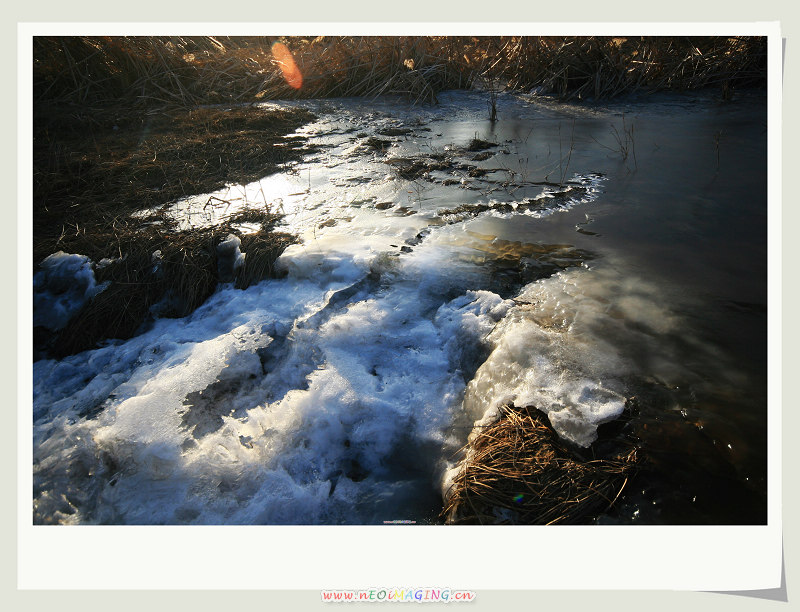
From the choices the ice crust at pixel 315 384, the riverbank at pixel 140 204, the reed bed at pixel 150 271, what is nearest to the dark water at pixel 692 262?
the ice crust at pixel 315 384

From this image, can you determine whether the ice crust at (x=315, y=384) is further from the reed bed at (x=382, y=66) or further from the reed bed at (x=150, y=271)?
the reed bed at (x=382, y=66)

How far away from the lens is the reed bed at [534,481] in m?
1.67

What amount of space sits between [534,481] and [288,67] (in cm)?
722

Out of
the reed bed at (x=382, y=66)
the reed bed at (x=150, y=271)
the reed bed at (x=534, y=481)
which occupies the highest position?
the reed bed at (x=382, y=66)

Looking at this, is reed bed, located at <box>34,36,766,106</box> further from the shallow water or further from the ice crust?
the ice crust

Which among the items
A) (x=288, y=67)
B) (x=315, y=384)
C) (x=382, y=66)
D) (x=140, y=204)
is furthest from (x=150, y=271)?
(x=288, y=67)

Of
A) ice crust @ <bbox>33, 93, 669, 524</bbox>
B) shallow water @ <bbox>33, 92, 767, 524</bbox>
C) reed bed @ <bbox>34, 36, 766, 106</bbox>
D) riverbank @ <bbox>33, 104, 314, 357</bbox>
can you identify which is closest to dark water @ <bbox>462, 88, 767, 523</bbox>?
shallow water @ <bbox>33, 92, 767, 524</bbox>

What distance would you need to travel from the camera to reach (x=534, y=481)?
1749mm

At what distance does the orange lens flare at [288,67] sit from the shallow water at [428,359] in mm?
3681

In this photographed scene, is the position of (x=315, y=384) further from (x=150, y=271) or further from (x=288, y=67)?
(x=288, y=67)

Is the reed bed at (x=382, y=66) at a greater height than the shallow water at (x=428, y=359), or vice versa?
the reed bed at (x=382, y=66)

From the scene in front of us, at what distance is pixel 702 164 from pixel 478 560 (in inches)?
158
